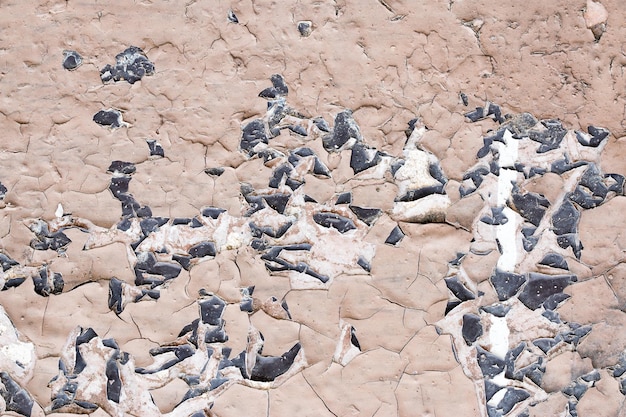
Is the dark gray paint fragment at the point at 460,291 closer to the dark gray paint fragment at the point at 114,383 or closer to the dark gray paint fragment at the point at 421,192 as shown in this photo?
the dark gray paint fragment at the point at 421,192

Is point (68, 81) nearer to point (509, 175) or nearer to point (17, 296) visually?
point (17, 296)

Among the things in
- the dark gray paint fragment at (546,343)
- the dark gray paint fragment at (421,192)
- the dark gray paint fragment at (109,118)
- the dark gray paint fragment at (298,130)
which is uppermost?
the dark gray paint fragment at (298,130)

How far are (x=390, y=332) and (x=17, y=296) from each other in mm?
1161

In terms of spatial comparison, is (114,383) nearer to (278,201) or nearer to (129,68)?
(278,201)

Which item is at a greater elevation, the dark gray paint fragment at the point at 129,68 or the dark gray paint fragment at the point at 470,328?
the dark gray paint fragment at the point at 129,68

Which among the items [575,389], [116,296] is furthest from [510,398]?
[116,296]

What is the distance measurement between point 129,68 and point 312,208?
731mm

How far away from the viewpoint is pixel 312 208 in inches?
71.1

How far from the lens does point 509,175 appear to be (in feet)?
5.92

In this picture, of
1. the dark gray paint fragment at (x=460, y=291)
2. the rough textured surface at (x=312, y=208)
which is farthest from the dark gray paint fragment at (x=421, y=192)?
the dark gray paint fragment at (x=460, y=291)

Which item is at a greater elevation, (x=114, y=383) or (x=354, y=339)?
(x=354, y=339)

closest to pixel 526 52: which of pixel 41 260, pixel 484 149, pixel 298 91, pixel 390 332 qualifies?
pixel 484 149

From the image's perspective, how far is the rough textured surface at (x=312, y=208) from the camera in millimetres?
1777

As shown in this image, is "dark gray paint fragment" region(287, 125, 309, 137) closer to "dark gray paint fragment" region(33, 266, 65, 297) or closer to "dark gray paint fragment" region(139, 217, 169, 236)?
"dark gray paint fragment" region(139, 217, 169, 236)
